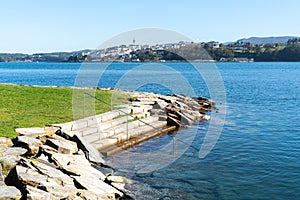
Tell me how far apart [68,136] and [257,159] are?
743 centimetres

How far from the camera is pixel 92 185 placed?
9250mm

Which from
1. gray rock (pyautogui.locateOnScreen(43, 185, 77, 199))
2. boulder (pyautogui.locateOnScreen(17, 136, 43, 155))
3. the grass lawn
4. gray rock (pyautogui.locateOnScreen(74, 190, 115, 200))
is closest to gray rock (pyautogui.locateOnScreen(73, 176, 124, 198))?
gray rock (pyautogui.locateOnScreen(74, 190, 115, 200))

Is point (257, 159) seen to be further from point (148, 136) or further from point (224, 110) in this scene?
point (224, 110)

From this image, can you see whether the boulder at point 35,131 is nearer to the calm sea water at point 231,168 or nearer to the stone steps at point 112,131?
the stone steps at point 112,131

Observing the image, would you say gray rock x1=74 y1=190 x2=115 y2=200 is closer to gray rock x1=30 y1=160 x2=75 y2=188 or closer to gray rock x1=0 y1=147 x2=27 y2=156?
gray rock x1=30 y1=160 x2=75 y2=188

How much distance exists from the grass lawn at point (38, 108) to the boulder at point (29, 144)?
31.5 inches

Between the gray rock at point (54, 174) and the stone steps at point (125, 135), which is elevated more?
the gray rock at point (54, 174)

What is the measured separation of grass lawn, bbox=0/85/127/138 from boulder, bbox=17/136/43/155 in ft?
2.63

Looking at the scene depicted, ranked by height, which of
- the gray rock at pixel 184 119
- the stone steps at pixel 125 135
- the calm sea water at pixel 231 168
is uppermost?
the stone steps at pixel 125 135

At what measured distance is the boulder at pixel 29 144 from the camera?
10.5 meters

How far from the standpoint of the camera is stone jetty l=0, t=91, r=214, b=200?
8.03 metres

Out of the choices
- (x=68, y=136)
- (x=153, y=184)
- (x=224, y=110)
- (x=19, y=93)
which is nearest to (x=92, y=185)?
(x=153, y=184)

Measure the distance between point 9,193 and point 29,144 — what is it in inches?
137

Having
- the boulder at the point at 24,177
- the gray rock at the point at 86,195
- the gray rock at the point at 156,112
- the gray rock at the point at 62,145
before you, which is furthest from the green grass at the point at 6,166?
the gray rock at the point at 156,112
